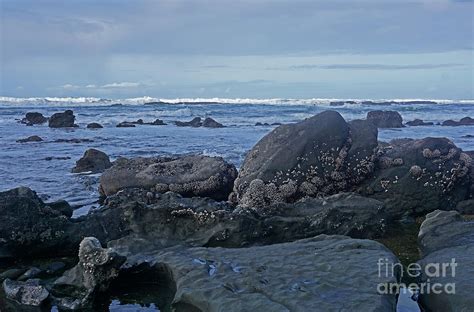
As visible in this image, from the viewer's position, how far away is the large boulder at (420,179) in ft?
28.9

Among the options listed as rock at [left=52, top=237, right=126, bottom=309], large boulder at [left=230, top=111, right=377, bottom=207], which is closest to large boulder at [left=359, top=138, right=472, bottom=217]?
large boulder at [left=230, top=111, right=377, bottom=207]

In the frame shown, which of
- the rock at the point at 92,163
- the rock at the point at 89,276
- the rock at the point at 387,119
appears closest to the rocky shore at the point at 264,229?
the rock at the point at 89,276

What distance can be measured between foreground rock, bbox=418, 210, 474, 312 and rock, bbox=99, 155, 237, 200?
13.6 feet

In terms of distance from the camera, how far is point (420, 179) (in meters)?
8.98

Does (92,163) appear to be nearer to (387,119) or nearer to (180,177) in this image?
(180,177)

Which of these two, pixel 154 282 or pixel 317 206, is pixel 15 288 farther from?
pixel 317 206

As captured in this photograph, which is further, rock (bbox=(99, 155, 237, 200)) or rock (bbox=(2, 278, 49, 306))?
rock (bbox=(99, 155, 237, 200))

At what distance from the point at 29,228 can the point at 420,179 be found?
591cm

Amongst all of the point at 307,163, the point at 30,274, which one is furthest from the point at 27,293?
the point at 307,163

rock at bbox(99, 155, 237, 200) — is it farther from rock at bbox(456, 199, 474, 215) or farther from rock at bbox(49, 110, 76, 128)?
rock at bbox(49, 110, 76, 128)

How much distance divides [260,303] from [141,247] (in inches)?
83.5

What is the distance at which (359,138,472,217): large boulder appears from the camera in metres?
8.80

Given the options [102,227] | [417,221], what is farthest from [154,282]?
[417,221]

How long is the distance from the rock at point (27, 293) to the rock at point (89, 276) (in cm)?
16
